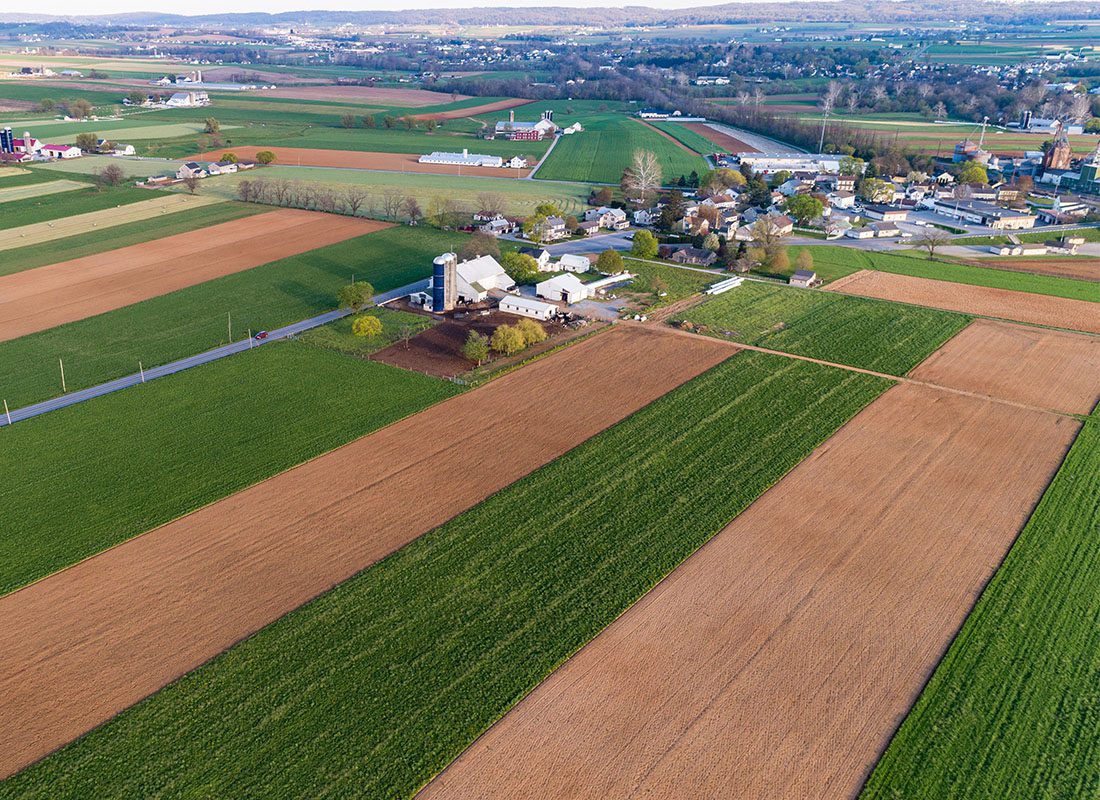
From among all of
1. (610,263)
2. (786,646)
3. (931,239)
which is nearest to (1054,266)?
(931,239)

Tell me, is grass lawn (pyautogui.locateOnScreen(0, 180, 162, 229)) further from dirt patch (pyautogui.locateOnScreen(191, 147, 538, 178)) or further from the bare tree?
the bare tree

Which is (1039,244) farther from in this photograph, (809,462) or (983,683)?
(983,683)

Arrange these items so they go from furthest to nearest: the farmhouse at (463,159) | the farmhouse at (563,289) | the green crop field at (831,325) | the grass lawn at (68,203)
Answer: the farmhouse at (463,159) < the grass lawn at (68,203) < the farmhouse at (563,289) < the green crop field at (831,325)

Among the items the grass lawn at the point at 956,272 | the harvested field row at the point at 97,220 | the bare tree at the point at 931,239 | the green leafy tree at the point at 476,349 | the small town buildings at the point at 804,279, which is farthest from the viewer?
the bare tree at the point at 931,239

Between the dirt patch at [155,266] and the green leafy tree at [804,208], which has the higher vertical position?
the green leafy tree at [804,208]

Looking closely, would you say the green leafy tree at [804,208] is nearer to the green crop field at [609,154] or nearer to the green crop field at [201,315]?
the green crop field at [609,154]

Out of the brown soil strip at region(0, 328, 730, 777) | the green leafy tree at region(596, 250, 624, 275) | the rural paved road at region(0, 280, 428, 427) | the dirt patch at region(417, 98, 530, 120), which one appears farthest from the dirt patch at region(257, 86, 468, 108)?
the brown soil strip at region(0, 328, 730, 777)

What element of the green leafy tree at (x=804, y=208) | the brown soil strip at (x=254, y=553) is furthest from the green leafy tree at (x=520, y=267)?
the green leafy tree at (x=804, y=208)

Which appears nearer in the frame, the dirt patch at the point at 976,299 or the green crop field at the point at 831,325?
the green crop field at the point at 831,325
